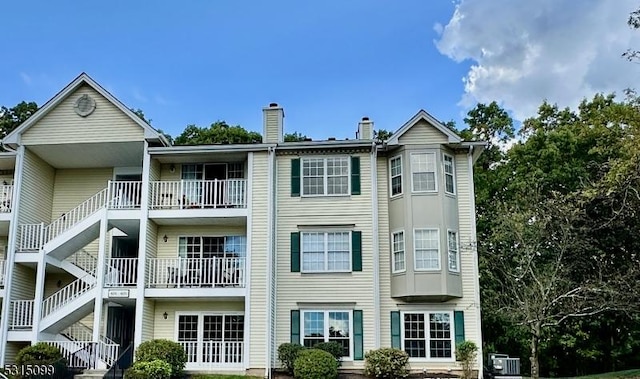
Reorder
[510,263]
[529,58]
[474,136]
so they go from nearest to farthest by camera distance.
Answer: [529,58]
[510,263]
[474,136]

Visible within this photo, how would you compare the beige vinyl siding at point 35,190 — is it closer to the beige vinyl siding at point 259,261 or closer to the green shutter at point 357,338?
the beige vinyl siding at point 259,261

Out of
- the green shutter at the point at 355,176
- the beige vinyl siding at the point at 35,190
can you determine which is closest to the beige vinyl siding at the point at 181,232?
the green shutter at the point at 355,176

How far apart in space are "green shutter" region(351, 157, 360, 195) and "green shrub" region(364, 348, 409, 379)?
5.83m

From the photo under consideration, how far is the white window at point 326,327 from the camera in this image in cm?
2252

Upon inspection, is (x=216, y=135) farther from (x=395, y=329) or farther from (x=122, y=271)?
(x=395, y=329)

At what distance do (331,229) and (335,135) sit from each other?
392cm

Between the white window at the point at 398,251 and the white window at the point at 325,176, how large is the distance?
244 cm

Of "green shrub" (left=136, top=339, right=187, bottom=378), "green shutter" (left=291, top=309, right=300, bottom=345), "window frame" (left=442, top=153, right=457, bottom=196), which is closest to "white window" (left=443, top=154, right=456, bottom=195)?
"window frame" (left=442, top=153, right=457, bottom=196)

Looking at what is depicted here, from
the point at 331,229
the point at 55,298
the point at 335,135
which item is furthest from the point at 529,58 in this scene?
the point at 55,298

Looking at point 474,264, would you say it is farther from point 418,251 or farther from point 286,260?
point 286,260

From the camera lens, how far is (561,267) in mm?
25000

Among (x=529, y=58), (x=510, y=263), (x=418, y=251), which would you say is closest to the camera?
(x=418, y=251)

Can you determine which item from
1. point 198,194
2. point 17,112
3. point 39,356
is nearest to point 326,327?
point 198,194

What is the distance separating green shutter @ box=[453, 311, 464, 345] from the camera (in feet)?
72.8
